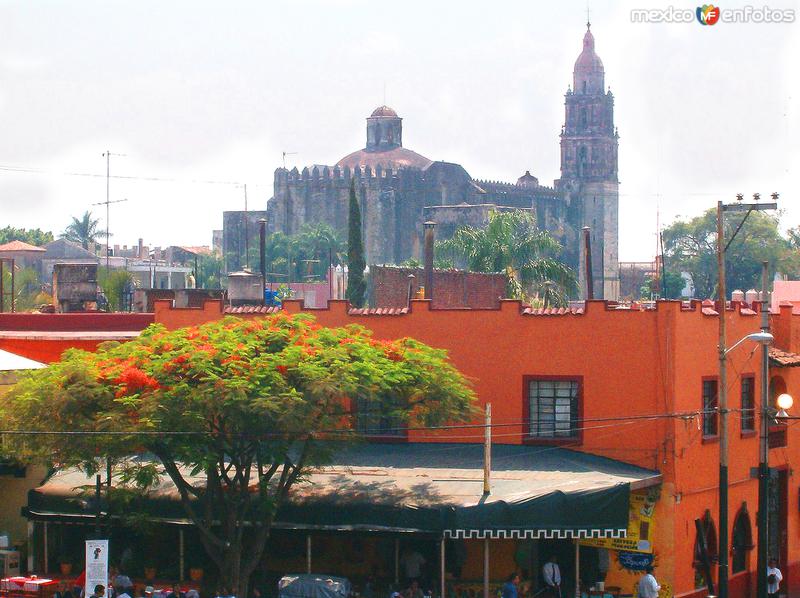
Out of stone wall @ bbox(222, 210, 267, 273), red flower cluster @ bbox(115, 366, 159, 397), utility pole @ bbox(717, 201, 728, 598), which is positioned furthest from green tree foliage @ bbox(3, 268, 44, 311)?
utility pole @ bbox(717, 201, 728, 598)

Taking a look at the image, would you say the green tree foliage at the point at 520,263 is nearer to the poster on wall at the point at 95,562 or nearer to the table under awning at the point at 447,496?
the table under awning at the point at 447,496

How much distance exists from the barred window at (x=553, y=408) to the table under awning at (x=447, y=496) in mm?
377

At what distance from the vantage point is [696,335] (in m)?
28.1

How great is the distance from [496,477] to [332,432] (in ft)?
11.3

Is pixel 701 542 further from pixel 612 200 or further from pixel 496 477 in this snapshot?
pixel 612 200

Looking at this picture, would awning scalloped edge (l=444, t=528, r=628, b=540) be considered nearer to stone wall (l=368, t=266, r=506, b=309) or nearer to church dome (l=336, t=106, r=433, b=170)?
stone wall (l=368, t=266, r=506, b=309)

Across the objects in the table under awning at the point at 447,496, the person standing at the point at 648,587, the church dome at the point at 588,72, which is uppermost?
the church dome at the point at 588,72

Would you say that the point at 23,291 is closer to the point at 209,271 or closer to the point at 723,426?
the point at 209,271

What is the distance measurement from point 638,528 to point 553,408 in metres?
2.83

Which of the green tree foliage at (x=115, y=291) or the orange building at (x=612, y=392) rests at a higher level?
the green tree foliage at (x=115, y=291)

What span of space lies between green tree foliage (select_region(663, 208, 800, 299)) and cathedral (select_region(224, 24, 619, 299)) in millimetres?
6648

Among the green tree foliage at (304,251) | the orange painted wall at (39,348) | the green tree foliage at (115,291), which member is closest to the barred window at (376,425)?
the orange painted wall at (39,348)

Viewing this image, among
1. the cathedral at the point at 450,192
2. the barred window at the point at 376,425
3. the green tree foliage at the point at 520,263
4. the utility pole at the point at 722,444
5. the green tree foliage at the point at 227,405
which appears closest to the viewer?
the green tree foliage at the point at 227,405

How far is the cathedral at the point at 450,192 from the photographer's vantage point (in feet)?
439
